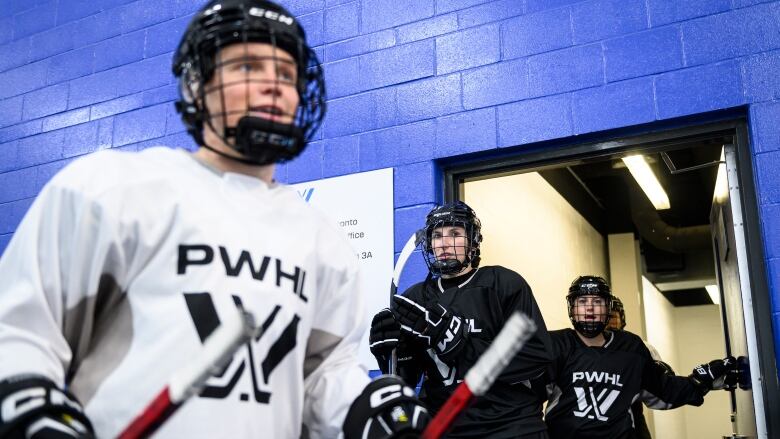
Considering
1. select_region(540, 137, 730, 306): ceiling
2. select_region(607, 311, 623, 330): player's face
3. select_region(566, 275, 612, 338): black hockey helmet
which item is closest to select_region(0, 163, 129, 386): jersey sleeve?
select_region(566, 275, 612, 338): black hockey helmet

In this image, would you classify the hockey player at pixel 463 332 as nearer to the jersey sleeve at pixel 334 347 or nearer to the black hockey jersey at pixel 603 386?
the black hockey jersey at pixel 603 386

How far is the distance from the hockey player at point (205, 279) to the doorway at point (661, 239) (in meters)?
2.20

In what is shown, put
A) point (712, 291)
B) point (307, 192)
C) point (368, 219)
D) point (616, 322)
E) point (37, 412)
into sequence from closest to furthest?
point (37, 412)
point (368, 219)
point (307, 192)
point (616, 322)
point (712, 291)

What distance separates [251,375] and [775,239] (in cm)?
244

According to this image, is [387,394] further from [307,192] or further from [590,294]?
[590,294]

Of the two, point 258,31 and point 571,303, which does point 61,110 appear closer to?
point 571,303

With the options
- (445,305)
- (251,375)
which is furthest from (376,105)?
(251,375)

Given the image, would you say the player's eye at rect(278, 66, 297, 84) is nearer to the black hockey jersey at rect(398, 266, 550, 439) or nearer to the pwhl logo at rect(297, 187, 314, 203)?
the black hockey jersey at rect(398, 266, 550, 439)

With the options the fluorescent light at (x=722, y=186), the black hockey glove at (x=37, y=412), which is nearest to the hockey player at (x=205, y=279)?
the black hockey glove at (x=37, y=412)

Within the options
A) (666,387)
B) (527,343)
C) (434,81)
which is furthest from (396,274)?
(666,387)

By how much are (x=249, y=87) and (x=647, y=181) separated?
211 inches

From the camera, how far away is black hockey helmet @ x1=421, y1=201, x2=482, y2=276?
304 centimetres

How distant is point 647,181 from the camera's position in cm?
611

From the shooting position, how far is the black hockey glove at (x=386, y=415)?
127cm
